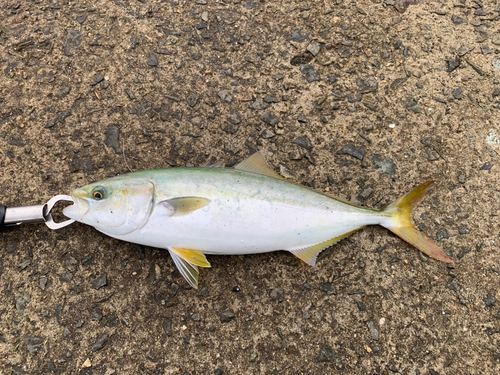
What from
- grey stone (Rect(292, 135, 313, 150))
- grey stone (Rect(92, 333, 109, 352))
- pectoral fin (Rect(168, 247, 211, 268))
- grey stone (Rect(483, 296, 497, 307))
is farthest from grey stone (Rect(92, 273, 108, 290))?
grey stone (Rect(483, 296, 497, 307))

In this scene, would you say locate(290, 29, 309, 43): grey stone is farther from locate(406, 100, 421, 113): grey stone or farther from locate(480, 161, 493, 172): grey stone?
locate(480, 161, 493, 172): grey stone

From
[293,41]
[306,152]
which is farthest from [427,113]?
[293,41]

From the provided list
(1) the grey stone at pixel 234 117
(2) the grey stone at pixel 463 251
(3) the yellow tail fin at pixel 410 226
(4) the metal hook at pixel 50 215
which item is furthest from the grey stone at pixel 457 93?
(4) the metal hook at pixel 50 215

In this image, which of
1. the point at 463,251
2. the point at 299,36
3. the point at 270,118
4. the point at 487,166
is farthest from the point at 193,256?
the point at 487,166

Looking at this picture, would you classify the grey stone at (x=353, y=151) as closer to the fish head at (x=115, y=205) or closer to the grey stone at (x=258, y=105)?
the grey stone at (x=258, y=105)

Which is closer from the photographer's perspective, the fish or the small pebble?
the fish
